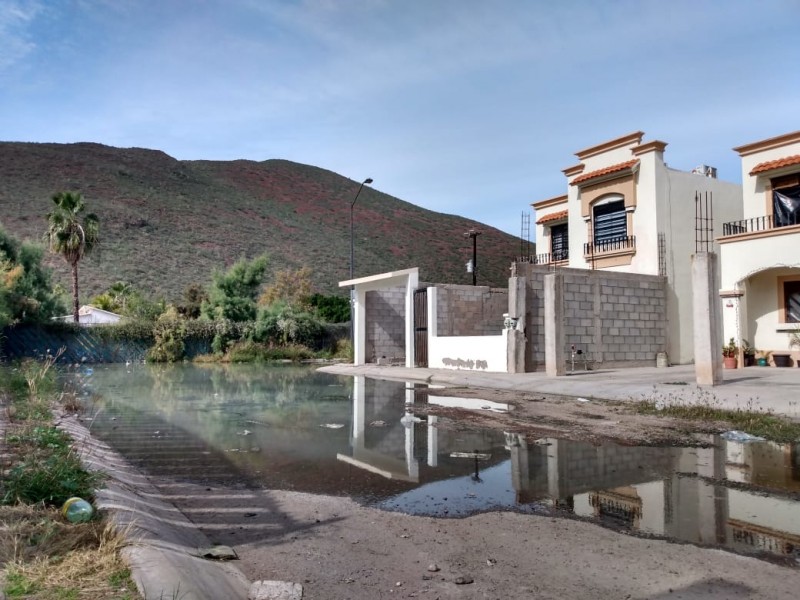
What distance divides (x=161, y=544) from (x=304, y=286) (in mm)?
39297

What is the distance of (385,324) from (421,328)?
410 cm

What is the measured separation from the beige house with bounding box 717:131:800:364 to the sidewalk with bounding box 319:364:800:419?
1.76 metres


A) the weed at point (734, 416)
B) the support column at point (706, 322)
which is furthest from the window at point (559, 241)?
the weed at point (734, 416)

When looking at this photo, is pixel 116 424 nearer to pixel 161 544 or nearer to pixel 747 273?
pixel 161 544

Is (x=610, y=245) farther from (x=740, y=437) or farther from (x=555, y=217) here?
(x=740, y=437)

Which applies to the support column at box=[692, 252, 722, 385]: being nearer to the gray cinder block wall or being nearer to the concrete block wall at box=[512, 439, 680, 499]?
the gray cinder block wall

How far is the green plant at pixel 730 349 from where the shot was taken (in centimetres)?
2003

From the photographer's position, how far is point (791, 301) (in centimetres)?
1997

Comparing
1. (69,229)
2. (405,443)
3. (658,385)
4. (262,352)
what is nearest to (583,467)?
(405,443)

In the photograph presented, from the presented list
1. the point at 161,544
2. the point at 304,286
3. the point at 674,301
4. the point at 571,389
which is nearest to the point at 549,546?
the point at 161,544

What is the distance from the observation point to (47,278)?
3422 cm

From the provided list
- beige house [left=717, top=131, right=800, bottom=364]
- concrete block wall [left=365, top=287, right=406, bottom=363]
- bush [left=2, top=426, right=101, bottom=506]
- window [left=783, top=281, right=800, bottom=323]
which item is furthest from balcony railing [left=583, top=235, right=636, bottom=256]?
bush [left=2, top=426, right=101, bottom=506]

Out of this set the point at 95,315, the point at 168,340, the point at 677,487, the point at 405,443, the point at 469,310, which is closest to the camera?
the point at 677,487

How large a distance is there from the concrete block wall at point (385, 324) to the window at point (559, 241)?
7980 millimetres
